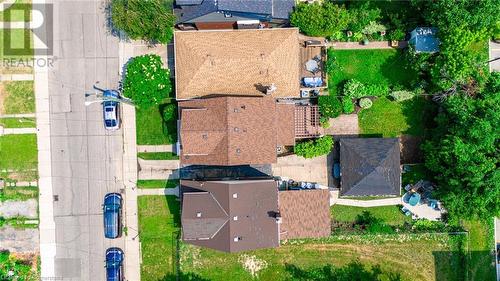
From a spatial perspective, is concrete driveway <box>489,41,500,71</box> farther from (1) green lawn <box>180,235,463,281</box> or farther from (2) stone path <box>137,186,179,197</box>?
(2) stone path <box>137,186,179,197</box>

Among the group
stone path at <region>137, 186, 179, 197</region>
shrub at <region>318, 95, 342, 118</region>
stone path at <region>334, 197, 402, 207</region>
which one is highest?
shrub at <region>318, 95, 342, 118</region>

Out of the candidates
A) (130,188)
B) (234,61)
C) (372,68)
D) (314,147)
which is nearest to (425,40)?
(372,68)

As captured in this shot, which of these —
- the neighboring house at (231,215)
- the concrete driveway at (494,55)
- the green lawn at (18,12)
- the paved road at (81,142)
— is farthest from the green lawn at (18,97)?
the concrete driveway at (494,55)

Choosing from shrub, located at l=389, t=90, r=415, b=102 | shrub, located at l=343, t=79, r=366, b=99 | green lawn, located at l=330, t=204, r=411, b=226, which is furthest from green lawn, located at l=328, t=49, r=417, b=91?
green lawn, located at l=330, t=204, r=411, b=226

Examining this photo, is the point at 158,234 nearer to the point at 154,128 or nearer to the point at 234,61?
the point at 154,128

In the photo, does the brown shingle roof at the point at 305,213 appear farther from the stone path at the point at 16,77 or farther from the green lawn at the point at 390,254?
the stone path at the point at 16,77

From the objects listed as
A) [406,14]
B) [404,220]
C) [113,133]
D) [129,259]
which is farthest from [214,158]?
[406,14]

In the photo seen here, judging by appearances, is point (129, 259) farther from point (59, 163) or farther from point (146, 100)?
point (146, 100)
